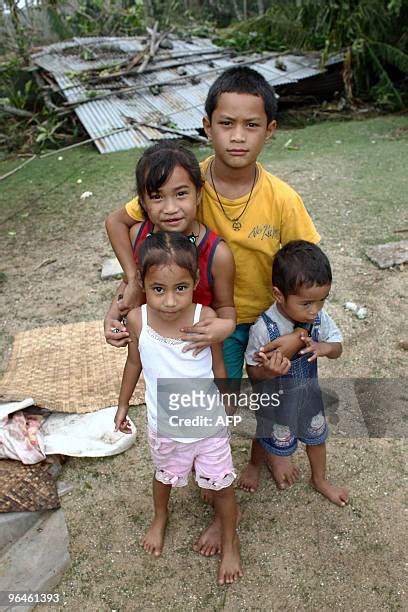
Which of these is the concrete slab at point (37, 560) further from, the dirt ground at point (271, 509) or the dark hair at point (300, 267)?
the dark hair at point (300, 267)

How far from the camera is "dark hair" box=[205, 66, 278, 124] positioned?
5.12 ft

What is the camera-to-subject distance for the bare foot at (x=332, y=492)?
2.10 metres

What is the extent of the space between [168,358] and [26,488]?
1.02 metres

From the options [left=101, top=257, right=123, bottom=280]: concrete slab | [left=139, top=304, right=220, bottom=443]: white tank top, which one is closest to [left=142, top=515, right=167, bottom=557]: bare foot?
[left=139, top=304, right=220, bottom=443]: white tank top

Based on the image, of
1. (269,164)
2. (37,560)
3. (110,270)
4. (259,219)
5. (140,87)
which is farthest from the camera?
(140,87)

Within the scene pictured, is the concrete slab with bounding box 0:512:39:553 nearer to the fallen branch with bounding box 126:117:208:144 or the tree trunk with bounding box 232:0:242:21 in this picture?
the fallen branch with bounding box 126:117:208:144

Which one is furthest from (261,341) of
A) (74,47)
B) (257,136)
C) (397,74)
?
(74,47)

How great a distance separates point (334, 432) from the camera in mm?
2480

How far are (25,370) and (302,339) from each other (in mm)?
1825

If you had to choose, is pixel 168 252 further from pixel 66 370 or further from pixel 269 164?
pixel 269 164

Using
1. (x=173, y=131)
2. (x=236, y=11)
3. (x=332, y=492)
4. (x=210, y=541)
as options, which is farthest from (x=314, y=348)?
(x=236, y=11)

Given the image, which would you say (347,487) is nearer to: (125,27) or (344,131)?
(344,131)

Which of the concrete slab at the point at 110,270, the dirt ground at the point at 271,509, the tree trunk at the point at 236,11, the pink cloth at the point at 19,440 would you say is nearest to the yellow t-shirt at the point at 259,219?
the dirt ground at the point at 271,509

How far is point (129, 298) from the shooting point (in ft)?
5.70
